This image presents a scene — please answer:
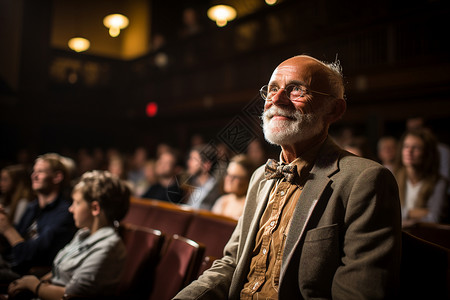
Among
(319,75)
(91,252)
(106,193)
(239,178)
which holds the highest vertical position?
(319,75)

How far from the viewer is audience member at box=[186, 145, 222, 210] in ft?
11.9

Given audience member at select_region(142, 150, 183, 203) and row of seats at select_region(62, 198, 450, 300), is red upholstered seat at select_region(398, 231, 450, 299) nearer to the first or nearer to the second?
row of seats at select_region(62, 198, 450, 300)

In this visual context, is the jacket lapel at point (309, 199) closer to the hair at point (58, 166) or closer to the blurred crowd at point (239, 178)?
the blurred crowd at point (239, 178)

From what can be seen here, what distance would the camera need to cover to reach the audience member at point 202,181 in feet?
11.9

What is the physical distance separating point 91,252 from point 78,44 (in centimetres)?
791

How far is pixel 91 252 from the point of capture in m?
1.85

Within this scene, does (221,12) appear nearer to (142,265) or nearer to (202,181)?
(202,181)

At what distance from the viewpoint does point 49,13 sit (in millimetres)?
8016

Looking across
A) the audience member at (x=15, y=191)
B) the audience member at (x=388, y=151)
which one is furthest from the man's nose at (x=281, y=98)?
the audience member at (x=388, y=151)

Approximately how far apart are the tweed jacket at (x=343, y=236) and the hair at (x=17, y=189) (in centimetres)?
218

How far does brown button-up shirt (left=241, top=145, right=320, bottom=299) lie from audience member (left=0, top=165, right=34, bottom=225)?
226cm

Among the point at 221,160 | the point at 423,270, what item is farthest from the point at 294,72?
the point at 221,160

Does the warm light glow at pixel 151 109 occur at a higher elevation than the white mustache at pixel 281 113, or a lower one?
higher

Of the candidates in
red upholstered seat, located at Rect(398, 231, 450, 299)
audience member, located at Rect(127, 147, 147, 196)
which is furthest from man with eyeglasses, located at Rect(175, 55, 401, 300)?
audience member, located at Rect(127, 147, 147, 196)
